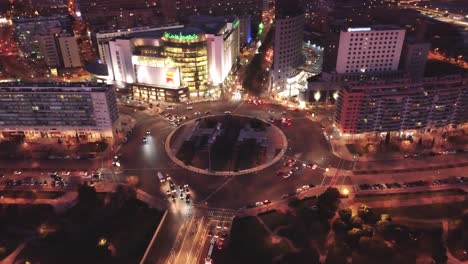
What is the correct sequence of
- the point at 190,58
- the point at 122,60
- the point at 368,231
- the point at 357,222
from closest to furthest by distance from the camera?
the point at 368,231 < the point at 357,222 < the point at 190,58 < the point at 122,60

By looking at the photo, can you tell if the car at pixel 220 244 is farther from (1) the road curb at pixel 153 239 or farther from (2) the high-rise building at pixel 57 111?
(2) the high-rise building at pixel 57 111

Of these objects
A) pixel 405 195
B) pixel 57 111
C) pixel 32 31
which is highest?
pixel 32 31

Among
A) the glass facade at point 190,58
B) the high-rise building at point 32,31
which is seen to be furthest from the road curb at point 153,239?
the high-rise building at point 32,31

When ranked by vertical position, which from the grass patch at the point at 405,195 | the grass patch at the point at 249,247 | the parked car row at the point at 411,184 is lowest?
the grass patch at the point at 249,247

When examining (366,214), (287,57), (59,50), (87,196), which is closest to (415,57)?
(287,57)

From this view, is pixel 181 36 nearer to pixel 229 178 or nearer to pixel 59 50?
pixel 229 178

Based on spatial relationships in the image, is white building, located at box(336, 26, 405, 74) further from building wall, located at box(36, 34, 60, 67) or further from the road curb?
building wall, located at box(36, 34, 60, 67)
